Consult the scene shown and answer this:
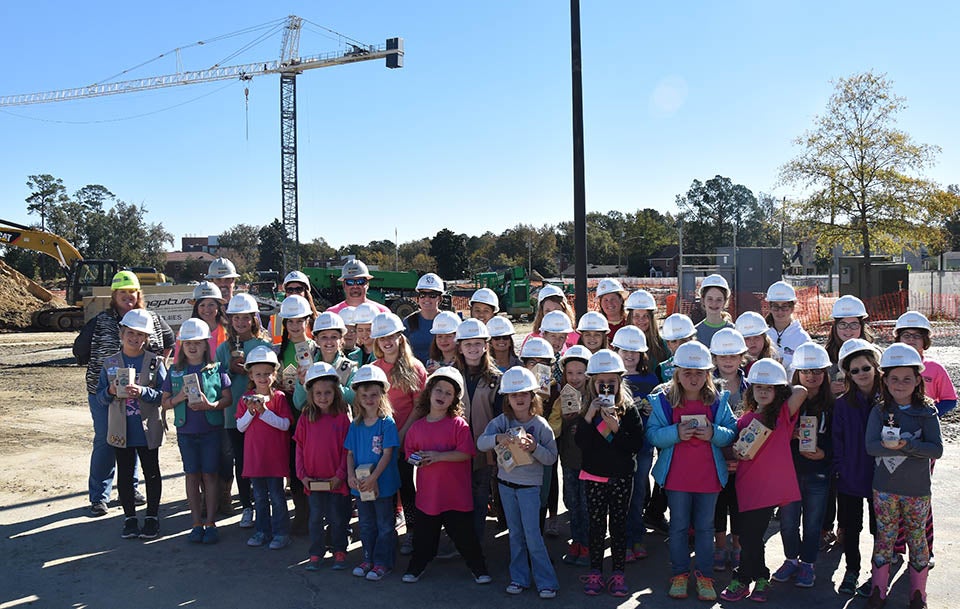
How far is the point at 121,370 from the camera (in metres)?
5.83

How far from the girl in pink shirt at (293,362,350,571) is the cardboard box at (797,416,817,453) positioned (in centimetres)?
307

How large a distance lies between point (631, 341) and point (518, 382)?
106 centimetres

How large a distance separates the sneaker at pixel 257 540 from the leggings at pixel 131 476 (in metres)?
0.89

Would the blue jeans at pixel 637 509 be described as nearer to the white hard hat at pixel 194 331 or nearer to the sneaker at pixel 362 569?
the sneaker at pixel 362 569

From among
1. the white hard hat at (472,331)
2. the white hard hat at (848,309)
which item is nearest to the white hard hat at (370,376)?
the white hard hat at (472,331)

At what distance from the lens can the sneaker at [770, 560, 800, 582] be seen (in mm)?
4934

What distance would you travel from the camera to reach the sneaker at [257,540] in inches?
227

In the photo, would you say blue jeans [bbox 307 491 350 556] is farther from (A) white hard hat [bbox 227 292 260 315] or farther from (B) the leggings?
(A) white hard hat [bbox 227 292 260 315]

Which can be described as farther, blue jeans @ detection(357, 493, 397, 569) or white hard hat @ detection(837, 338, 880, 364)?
blue jeans @ detection(357, 493, 397, 569)

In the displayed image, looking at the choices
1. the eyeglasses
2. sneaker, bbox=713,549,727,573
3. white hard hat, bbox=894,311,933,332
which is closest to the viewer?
sneaker, bbox=713,549,727,573

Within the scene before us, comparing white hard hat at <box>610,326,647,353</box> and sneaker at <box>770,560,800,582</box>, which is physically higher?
white hard hat at <box>610,326,647,353</box>

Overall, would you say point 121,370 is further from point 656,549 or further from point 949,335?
point 949,335

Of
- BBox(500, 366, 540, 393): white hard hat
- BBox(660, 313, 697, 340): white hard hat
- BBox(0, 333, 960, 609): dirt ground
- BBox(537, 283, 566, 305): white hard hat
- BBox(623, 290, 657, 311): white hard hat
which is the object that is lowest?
BBox(0, 333, 960, 609): dirt ground

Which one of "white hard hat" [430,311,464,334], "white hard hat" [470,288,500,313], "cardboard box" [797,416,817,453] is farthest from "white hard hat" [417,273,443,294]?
"cardboard box" [797,416,817,453]
